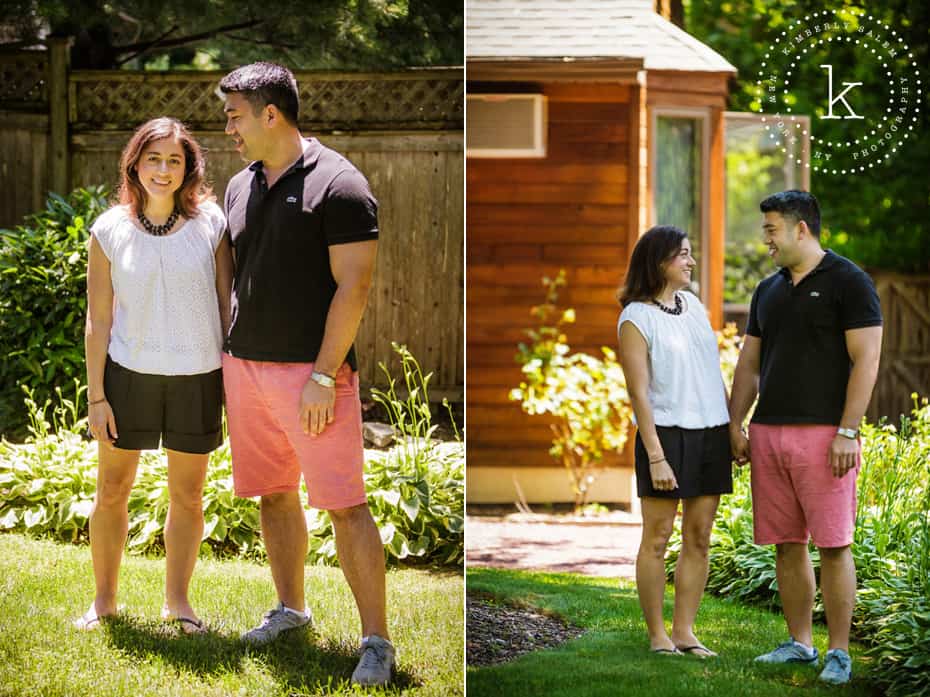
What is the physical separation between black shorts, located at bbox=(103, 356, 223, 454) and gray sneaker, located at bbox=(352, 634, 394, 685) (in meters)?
0.77

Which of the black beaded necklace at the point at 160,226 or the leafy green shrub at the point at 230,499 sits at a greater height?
the black beaded necklace at the point at 160,226

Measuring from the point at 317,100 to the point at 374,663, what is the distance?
168cm

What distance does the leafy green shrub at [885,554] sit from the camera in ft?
11.0

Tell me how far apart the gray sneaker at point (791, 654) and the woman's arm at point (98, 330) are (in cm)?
218

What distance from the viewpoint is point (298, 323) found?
3.09 metres

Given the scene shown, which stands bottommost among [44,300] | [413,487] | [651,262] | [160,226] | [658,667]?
[658,667]

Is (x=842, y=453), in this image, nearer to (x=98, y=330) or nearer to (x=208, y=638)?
(x=208, y=638)

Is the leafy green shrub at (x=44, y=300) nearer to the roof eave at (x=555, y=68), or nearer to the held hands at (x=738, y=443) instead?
the held hands at (x=738, y=443)

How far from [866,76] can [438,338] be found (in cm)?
191

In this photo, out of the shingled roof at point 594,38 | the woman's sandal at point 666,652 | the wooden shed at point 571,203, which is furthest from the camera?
the wooden shed at point 571,203

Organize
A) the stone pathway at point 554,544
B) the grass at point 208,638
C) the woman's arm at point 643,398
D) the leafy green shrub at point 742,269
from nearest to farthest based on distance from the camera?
the grass at point 208,638, the woman's arm at point 643,398, the stone pathway at point 554,544, the leafy green shrub at point 742,269

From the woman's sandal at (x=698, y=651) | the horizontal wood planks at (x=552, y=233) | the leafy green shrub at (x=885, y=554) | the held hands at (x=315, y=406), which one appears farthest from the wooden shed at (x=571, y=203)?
the held hands at (x=315, y=406)

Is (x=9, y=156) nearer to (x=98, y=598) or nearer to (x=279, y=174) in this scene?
(x=279, y=174)

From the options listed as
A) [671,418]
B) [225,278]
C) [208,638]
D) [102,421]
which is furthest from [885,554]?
[102,421]
